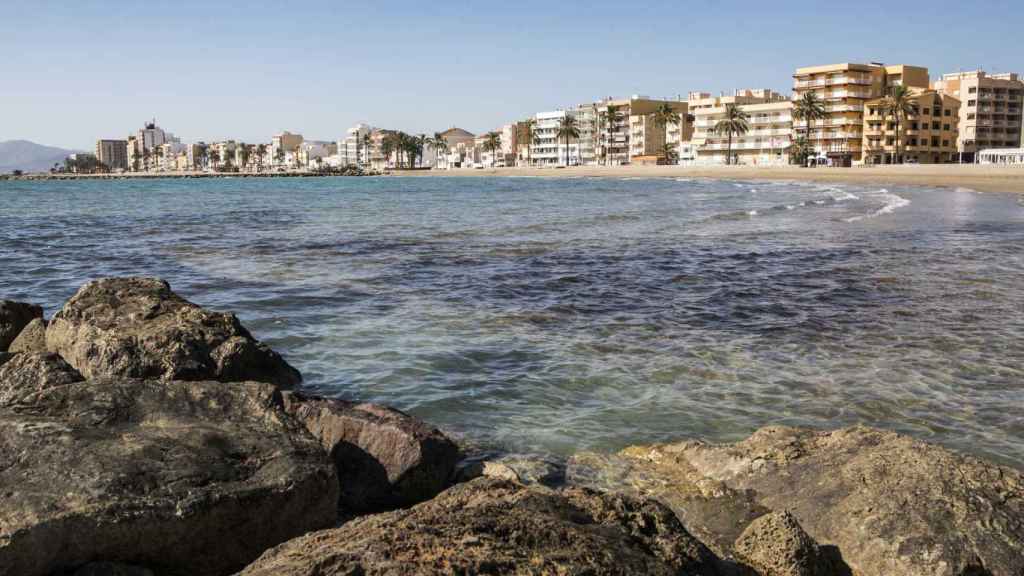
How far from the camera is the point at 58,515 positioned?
13.2 ft

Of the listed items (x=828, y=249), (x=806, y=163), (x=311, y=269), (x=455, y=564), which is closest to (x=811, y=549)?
(x=455, y=564)

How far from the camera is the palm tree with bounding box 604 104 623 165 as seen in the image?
169875 millimetres

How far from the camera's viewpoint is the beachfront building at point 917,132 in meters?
114

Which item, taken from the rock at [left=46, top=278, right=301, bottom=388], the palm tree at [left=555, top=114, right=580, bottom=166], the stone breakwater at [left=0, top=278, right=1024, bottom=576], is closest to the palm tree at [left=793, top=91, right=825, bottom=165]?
the palm tree at [left=555, top=114, right=580, bottom=166]

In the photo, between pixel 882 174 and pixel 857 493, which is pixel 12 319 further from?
pixel 882 174

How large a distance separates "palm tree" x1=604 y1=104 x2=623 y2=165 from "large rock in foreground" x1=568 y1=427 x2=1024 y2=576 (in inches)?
6592

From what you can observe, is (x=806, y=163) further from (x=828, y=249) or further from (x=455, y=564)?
(x=455, y=564)

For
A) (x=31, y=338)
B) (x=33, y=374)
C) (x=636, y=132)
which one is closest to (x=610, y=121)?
(x=636, y=132)

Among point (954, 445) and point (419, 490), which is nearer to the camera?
point (419, 490)

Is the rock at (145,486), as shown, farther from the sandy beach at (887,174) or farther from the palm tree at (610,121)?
the palm tree at (610,121)

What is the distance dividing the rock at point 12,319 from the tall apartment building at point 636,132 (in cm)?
14873

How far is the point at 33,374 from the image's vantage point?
657 cm

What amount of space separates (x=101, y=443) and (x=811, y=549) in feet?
13.4

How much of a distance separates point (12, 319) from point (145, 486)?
6.88 metres
